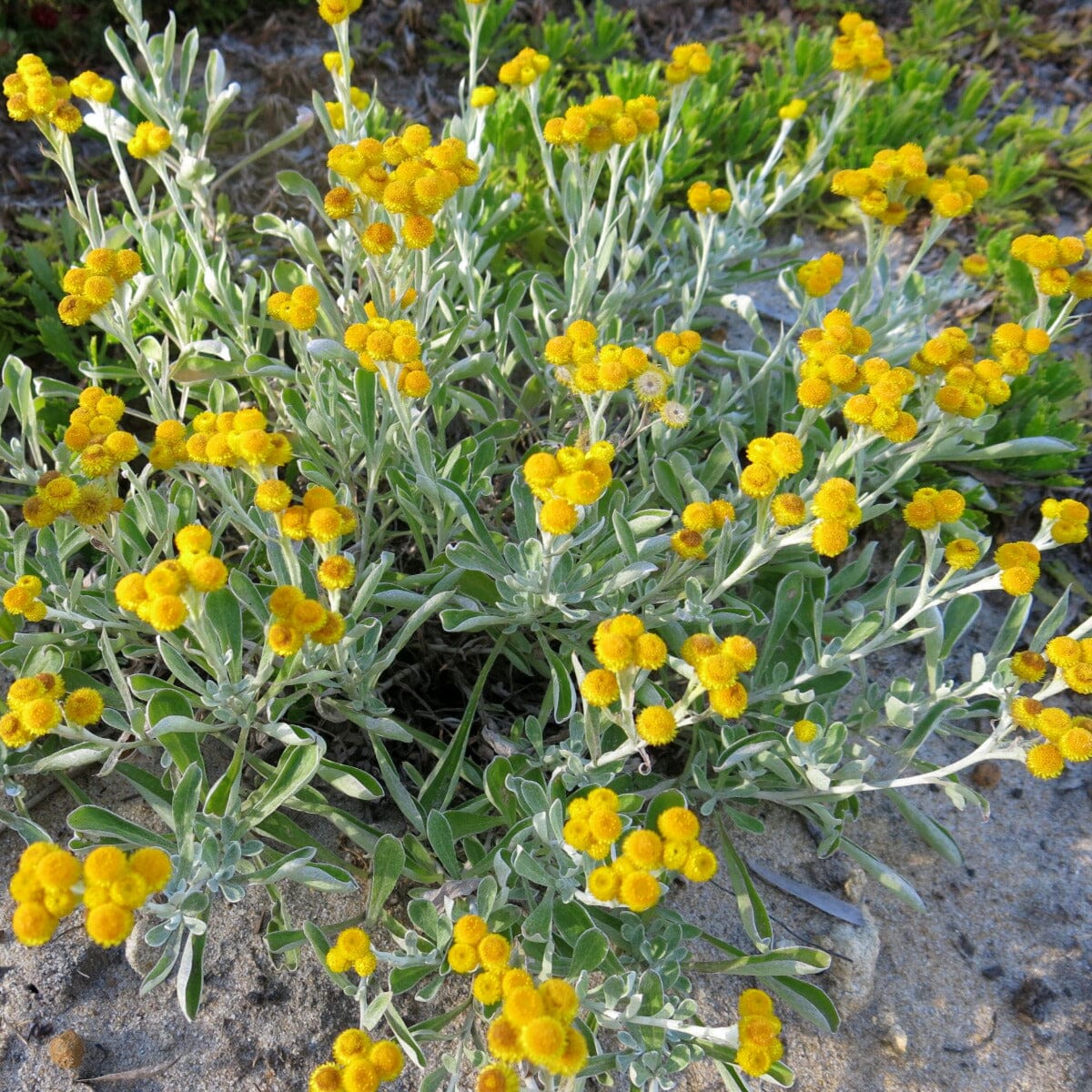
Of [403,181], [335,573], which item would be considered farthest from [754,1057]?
[403,181]

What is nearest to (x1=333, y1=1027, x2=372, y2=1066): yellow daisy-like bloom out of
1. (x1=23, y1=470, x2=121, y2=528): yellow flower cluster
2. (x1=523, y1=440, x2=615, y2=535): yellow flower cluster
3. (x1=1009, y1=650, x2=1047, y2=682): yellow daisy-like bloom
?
(x1=523, y1=440, x2=615, y2=535): yellow flower cluster

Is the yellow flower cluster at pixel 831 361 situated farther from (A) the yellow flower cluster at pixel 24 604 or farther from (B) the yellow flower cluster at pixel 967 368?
(A) the yellow flower cluster at pixel 24 604

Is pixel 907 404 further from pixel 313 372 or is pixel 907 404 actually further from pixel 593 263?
pixel 313 372

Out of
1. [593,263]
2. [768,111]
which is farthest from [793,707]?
[768,111]

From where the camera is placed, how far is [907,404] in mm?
2791

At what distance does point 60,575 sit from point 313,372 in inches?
29.0

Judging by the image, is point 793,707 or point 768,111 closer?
point 793,707

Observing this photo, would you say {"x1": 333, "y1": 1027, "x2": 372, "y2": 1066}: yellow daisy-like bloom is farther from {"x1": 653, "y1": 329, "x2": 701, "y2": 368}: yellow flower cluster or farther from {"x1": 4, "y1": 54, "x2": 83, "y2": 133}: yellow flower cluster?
{"x1": 4, "y1": 54, "x2": 83, "y2": 133}: yellow flower cluster

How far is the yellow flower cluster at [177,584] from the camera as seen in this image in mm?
1358

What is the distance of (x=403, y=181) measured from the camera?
187 centimetres

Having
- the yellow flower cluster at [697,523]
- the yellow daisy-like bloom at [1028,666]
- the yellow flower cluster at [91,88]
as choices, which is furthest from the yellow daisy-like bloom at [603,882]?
the yellow flower cluster at [91,88]

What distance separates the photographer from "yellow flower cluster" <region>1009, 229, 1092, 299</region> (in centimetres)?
208

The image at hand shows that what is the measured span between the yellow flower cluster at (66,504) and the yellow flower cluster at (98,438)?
4 cm

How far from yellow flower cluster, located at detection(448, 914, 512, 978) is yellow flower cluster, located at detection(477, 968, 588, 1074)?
3cm
